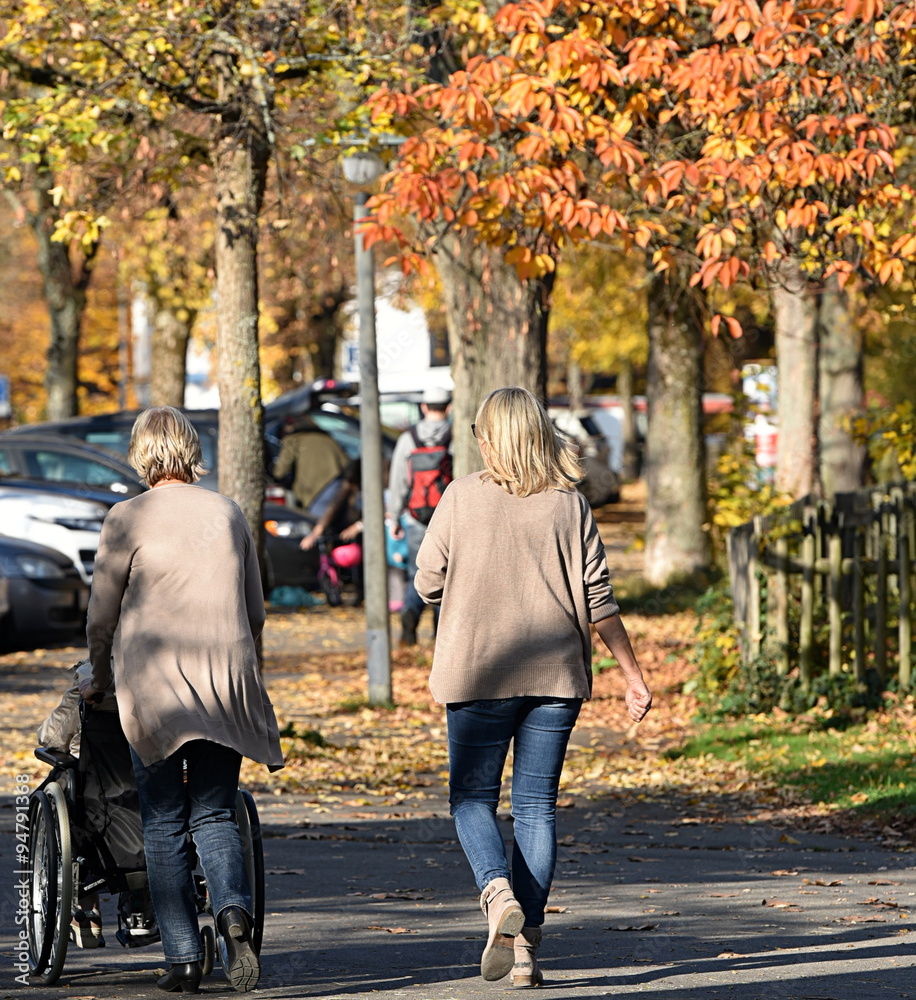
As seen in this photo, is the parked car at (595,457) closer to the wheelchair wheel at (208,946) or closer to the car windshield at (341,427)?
the car windshield at (341,427)

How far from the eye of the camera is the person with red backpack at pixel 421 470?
1280cm

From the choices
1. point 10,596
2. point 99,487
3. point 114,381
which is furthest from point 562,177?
point 114,381

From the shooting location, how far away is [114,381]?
58594 mm

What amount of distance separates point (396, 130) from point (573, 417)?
75.3 feet

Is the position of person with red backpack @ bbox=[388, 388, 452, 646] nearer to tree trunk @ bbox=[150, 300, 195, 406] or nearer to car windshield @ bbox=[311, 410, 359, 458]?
car windshield @ bbox=[311, 410, 359, 458]

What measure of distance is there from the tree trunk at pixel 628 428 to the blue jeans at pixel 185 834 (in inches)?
1526

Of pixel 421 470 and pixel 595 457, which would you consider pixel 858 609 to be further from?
pixel 595 457

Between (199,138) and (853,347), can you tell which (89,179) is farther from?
(853,347)

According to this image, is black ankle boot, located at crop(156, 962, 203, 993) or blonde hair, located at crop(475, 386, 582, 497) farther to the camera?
blonde hair, located at crop(475, 386, 582, 497)

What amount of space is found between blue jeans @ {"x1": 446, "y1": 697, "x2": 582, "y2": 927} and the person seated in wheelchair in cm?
97

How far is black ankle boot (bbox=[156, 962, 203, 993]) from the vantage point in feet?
15.9

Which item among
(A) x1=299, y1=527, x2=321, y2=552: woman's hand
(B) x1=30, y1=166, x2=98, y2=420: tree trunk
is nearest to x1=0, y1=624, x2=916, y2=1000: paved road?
(A) x1=299, y1=527, x2=321, y2=552: woman's hand

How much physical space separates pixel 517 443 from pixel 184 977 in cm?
180

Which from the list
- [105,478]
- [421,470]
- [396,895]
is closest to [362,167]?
[421,470]
